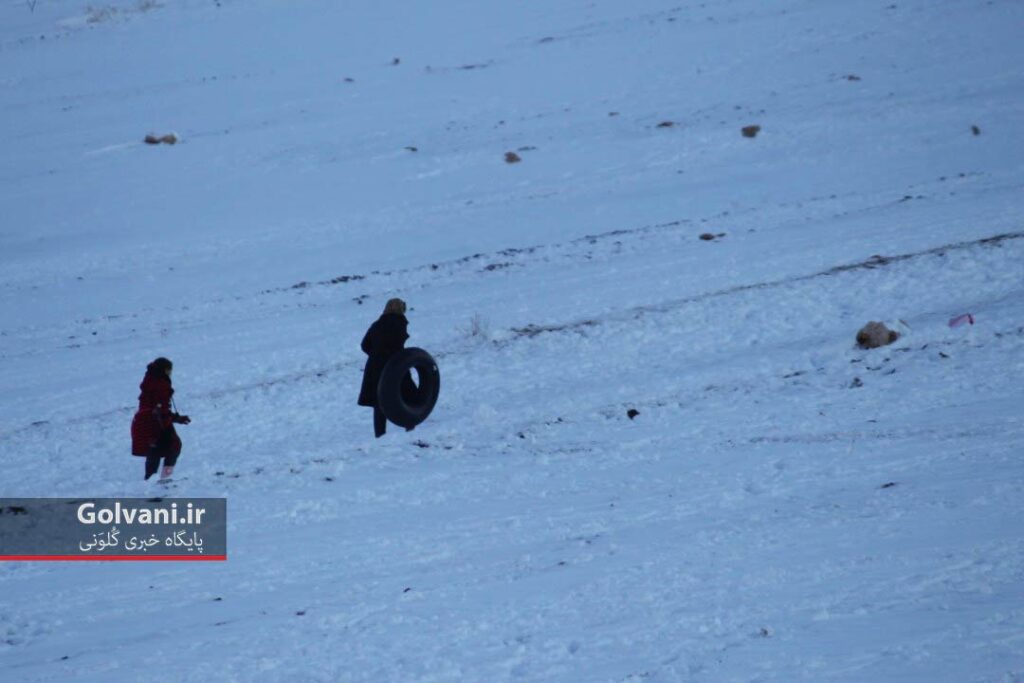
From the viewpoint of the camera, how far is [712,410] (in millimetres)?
10984

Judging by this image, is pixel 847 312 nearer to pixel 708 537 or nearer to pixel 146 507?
pixel 708 537

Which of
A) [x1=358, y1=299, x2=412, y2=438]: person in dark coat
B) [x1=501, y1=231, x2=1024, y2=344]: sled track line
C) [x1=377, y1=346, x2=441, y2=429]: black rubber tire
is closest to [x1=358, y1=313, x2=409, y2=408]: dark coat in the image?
[x1=358, y1=299, x2=412, y2=438]: person in dark coat

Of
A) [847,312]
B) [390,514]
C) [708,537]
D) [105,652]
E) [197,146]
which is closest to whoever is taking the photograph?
[105,652]

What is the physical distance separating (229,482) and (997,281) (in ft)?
28.4

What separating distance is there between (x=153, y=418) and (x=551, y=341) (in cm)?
478

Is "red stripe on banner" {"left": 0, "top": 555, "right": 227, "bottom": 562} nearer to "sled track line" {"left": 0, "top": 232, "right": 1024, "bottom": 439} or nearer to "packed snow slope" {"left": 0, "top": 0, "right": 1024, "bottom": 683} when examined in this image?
"packed snow slope" {"left": 0, "top": 0, "right": 1024, "bottom": 683}

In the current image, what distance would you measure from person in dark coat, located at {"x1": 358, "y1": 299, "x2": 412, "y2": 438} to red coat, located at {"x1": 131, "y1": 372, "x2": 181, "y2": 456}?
1843 millimetres

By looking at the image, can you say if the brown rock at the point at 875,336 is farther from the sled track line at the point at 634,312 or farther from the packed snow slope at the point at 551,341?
the sled track line at the point at 634,312

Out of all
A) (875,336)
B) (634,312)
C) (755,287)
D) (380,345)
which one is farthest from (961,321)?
(380,345)

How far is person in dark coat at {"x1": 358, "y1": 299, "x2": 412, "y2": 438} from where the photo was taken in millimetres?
11336

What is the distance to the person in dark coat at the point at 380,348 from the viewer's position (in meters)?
11.3

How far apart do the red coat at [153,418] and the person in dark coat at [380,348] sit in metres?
1.84

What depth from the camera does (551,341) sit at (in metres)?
13.4

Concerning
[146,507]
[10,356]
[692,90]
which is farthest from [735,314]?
[692,90]
